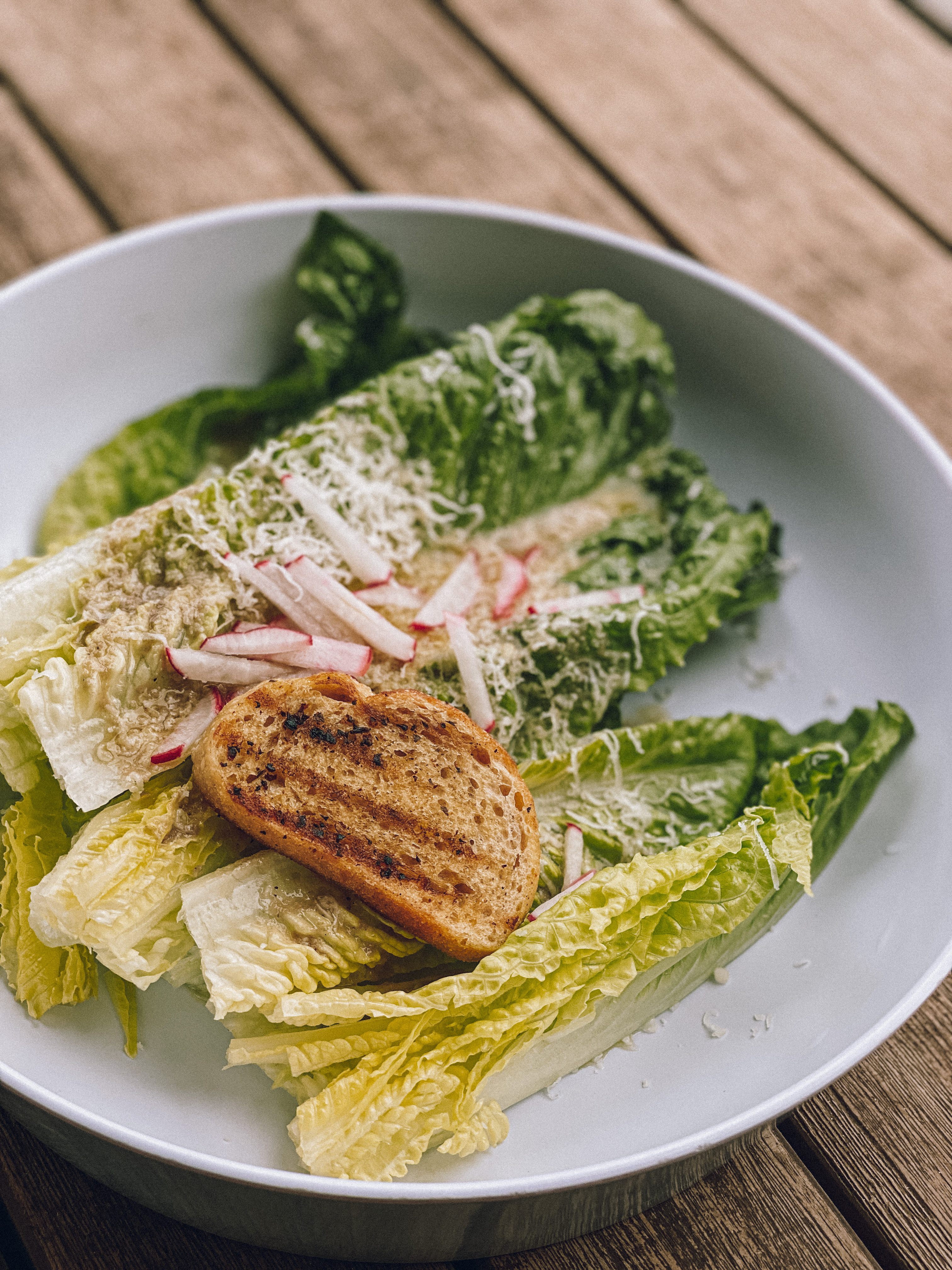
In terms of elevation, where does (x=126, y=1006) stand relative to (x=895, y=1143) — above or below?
below

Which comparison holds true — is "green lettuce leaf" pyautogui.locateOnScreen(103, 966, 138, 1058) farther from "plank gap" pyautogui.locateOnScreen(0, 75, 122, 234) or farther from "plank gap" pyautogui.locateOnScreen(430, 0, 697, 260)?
"plank gap" pyautogui.locateOnScreen(430, 0, 697, 260)

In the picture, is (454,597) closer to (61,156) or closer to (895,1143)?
(895,1143)

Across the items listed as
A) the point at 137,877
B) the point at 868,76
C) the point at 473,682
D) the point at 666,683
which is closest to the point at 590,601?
the point at 666,683

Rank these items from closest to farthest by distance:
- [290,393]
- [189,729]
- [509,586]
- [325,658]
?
[189,729] < [325,658] < [509,586] < [290,393]

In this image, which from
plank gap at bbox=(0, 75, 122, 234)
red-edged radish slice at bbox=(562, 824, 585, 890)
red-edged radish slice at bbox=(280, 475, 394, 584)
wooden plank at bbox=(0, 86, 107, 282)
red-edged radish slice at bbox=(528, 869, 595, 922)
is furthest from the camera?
plank gap at bbox=(0, 75, 122, 234)

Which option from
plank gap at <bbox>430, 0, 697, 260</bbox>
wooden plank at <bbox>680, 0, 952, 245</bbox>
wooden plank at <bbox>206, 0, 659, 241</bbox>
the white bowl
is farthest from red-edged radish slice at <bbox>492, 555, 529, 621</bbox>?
wooden plank at <bbox>680, 0, 952, 245</bbox>

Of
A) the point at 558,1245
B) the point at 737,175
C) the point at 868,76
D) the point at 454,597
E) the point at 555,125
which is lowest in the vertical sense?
the point at 558,1245

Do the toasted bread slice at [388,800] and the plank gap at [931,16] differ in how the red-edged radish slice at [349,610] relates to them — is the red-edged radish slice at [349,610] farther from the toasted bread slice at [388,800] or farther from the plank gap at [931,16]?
the plank gap at [931,16]
